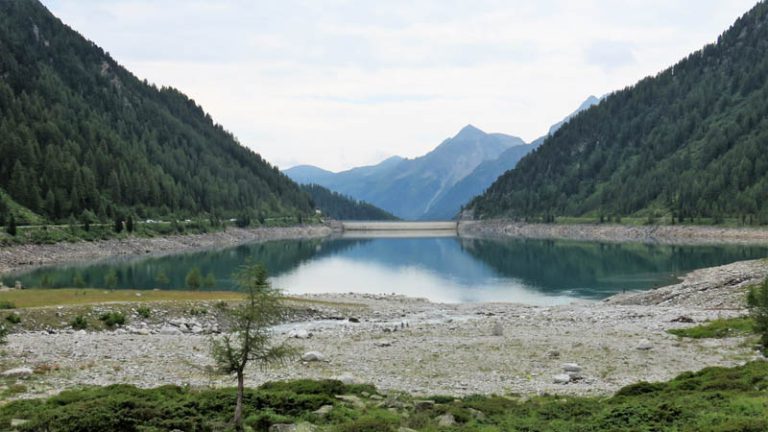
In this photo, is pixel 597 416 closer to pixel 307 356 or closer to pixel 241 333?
pixel 241 333

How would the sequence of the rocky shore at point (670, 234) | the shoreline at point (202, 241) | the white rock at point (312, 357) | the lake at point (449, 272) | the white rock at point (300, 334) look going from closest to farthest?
1. the white rock at point (312, 357)
2. the white rock at point (300, 334)
3. the lake at point (449, 272)
4. the shoreline at point (202, 241)
5. the rocky shore at point (670, 234)

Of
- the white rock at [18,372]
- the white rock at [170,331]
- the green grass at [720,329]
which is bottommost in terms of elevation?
the white rock at [170,331]

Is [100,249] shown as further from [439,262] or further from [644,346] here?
[644,346]

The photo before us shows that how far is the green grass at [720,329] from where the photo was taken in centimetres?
3217

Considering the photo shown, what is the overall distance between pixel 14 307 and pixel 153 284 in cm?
3000

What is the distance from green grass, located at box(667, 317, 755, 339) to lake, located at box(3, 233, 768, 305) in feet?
91.6

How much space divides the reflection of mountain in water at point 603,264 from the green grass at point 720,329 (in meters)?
31.1

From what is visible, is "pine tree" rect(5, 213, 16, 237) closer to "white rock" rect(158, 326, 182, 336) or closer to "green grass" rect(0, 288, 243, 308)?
"green grass" rect(0, 288, 243, 308)

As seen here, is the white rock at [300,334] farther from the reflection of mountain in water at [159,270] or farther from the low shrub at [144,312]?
the reflection of mountain in water at [159,270]

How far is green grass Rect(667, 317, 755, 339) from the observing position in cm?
3217

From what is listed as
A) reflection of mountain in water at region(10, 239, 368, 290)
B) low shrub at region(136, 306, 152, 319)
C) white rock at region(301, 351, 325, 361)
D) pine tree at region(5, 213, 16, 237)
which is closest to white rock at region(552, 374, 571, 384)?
white rock at region(301, 351, 325, 361)

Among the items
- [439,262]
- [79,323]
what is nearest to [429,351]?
[79,323]

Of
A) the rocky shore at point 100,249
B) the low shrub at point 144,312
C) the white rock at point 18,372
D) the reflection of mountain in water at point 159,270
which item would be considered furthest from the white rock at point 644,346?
the rocky shore at point 100,249

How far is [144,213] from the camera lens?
520 feet
